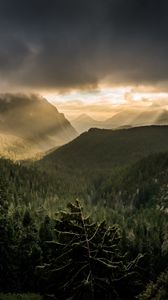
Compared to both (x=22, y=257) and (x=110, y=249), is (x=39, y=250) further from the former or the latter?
(x=110, y=249)

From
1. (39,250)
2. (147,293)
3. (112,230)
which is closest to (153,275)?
(39,250)

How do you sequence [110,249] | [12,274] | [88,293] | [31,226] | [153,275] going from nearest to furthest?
[88,293] < [110,249] < [12,274] < [31,226] < [153,275]

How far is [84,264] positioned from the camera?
18422 mm

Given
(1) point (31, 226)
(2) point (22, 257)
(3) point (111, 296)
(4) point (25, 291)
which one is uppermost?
(3) point (111, 296)

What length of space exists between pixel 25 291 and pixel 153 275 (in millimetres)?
33350

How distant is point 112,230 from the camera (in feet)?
63.9

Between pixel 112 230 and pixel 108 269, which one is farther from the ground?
pixel 112 230

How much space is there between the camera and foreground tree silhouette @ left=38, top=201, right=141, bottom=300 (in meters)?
18.0

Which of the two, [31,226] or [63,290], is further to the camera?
[31,226]

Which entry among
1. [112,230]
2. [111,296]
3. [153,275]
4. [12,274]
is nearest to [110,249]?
[112,230]

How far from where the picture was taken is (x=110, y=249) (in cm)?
1902

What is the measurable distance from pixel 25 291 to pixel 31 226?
1120 cm

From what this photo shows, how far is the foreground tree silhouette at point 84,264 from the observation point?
59.1 ft

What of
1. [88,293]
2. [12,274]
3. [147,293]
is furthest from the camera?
[12,274]
